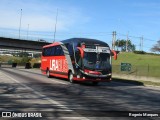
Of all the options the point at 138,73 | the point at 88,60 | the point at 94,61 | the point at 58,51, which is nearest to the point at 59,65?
the point at 58,51

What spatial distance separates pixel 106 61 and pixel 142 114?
48.7 ft

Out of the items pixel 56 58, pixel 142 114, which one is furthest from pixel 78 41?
pixel 142 114

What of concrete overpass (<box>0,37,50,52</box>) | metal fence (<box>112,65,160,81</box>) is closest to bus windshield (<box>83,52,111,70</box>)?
metal fence (<box>112,65,160,81</box>)

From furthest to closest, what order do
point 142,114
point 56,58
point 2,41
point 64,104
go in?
point 2,41
point 56,58
point 64,104
point 142,114

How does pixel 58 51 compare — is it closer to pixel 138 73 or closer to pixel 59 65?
pixel 59 65

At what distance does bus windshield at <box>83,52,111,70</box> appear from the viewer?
26.5m

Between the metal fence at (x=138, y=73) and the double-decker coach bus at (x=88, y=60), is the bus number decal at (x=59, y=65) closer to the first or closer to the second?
the double-decker coach bus at (x=88, y=60)

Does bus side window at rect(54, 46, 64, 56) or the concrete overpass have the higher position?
the concrete overpass

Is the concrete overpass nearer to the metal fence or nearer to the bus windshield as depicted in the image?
the metal fence

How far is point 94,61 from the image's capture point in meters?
26.7

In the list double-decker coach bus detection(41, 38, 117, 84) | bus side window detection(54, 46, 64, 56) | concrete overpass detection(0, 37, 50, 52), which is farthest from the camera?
concrete overpass detection(0, 37, 50, 52)

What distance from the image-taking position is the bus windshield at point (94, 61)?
26516 millimetres

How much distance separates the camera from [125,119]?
11.1 m

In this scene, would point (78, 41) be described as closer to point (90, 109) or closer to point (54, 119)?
point (90, 109)
